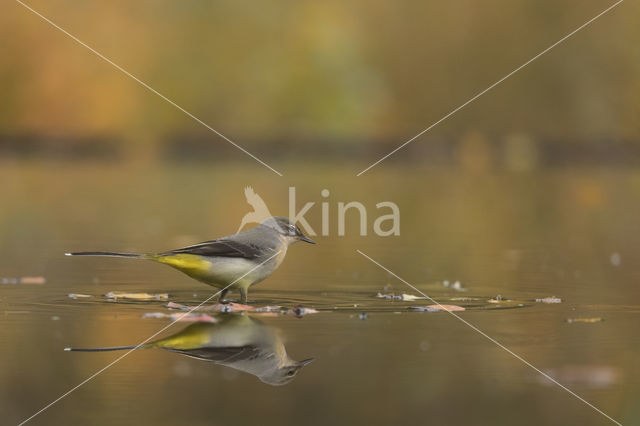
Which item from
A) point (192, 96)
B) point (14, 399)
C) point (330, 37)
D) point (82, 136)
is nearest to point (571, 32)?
point (330, 37)

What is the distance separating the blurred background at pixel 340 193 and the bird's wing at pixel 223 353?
14 centimetres

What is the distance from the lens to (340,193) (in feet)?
68.7

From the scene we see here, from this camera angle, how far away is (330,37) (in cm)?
4134

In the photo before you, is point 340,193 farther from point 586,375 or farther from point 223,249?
point 586,375

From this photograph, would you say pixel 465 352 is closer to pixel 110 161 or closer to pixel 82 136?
pixel 110 161

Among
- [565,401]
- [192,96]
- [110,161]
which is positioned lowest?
[565,401]

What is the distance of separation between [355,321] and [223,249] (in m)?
1.13

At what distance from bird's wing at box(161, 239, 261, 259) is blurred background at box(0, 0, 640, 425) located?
439mm

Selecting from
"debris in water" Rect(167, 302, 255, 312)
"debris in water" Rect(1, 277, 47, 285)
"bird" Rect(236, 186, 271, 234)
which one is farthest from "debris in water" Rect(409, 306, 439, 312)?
"bird" Rect(236, 186, 271, 234)

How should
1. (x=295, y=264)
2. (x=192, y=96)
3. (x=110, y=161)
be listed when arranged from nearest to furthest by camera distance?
(x=295, y=264) → (x=110, y=161) → (x=192, y=96)

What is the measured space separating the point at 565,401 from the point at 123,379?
Result: 2.08 metres

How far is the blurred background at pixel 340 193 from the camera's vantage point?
233 inches

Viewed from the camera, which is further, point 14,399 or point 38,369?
point 38,369

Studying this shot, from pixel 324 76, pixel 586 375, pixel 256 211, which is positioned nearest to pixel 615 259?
pixel 586 375
